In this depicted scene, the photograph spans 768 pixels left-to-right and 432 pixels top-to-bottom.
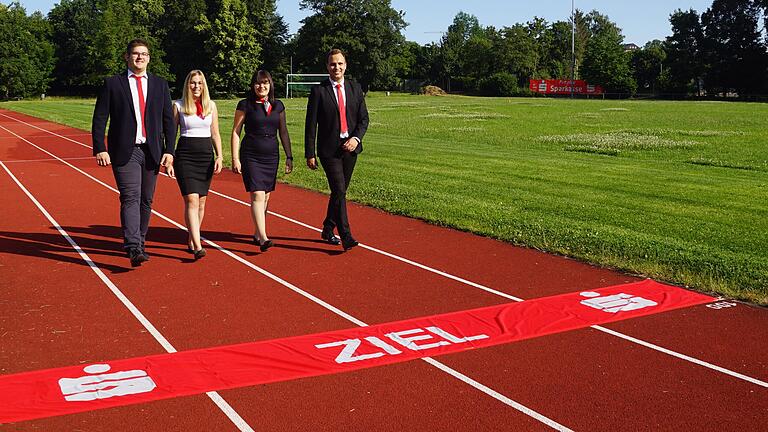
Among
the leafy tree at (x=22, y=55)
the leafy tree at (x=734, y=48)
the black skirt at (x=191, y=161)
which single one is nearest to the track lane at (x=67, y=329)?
the black skirt at (x=191, y=161)

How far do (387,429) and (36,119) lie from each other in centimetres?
4340

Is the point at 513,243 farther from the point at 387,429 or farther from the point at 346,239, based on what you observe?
the point at 387,429

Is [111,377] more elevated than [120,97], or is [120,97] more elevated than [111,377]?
[120,97]

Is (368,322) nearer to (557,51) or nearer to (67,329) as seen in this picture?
(67,329)

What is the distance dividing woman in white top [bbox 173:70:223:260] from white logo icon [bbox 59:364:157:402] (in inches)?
140

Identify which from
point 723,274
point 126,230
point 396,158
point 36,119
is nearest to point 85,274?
point 126,230

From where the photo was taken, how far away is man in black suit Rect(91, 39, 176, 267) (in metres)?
8.20

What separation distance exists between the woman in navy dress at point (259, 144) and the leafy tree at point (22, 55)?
88863 mm

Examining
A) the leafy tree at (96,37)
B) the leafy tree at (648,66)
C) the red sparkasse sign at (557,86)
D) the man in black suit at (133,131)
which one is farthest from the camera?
the leafy tree at (648,66)

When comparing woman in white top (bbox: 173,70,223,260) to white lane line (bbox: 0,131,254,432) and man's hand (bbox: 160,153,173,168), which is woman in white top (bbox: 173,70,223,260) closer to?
man's hand (bbox: 160,153,173,168)

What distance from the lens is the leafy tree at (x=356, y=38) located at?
104 metres

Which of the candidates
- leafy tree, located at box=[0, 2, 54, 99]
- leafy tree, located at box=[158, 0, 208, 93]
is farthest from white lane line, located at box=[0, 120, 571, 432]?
leafy tree, located at box=[158, 0, 208, 93]

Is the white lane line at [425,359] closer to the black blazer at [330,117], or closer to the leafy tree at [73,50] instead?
the black blazer at [330,117]

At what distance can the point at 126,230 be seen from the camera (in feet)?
27.2
